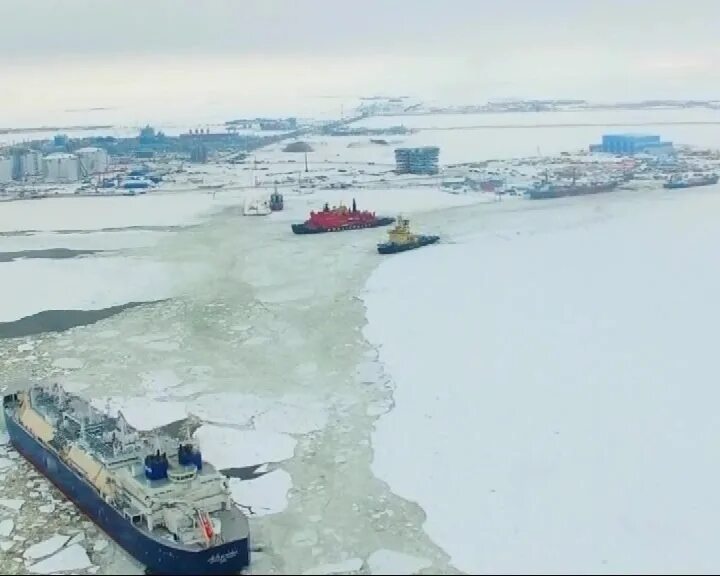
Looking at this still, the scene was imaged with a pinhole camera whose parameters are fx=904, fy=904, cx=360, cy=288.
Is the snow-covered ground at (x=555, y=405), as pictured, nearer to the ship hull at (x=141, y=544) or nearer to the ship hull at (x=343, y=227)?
the ship hull at (x=141, y=544)

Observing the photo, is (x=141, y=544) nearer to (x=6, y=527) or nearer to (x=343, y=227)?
(x=6, y=527)

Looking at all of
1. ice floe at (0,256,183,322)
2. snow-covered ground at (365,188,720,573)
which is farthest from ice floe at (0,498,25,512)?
ice floe at (0,256,183,322)

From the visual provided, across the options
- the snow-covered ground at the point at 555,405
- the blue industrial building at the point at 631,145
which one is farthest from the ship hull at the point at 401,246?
the blue industrial building at the point at 631,145

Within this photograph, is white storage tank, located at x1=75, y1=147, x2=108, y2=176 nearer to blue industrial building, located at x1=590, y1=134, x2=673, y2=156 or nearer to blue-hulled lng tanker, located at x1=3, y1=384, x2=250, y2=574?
blue industrial building, located at x1=590, y1=134, x2=673, y2=156

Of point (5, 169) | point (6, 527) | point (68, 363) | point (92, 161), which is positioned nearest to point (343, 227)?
point (68, 363)

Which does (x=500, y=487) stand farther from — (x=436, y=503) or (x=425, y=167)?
(x=425, y=167)

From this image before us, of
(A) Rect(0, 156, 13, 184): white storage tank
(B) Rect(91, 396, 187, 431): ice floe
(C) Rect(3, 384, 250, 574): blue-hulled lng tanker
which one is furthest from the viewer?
(A) Rect(0, 156, 13, 184): white storage tank
